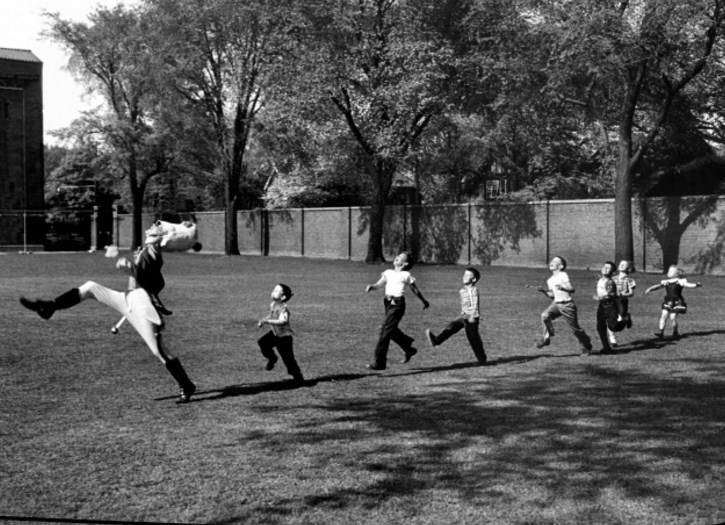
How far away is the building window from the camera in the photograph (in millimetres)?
71188

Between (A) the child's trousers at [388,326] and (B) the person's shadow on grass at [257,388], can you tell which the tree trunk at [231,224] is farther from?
(B) the person's shadow on grass at [257,388]

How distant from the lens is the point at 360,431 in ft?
27.0

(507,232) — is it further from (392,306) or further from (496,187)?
(496,187)

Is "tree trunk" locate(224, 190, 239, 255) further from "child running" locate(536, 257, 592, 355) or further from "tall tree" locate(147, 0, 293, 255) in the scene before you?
"child running" locate(536, 257, 592, 355)

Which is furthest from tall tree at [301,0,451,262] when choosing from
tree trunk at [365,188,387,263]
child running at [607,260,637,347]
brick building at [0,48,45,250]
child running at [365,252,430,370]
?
brick building at [0,48,45,250]

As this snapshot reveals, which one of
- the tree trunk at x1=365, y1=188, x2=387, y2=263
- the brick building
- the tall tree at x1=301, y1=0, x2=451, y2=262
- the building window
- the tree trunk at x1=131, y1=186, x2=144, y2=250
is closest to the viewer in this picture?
the tall tree at x1=301, y1=0, x2=451, y2=262

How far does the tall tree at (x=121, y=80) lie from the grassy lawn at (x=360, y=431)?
146 feet

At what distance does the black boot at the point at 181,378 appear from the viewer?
30.7 feet

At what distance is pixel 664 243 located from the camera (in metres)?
35.7

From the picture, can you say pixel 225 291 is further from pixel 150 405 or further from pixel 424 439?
pixel 424 439

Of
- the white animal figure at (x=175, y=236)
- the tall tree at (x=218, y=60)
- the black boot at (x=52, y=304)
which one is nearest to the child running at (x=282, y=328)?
the white animal figure at (x=175, y=236)

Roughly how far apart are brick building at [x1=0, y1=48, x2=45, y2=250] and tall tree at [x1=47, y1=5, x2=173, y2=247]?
16.8ft

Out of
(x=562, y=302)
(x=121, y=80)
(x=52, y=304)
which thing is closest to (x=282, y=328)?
(x=52, y=304)

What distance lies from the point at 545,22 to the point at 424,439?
27.6 m
